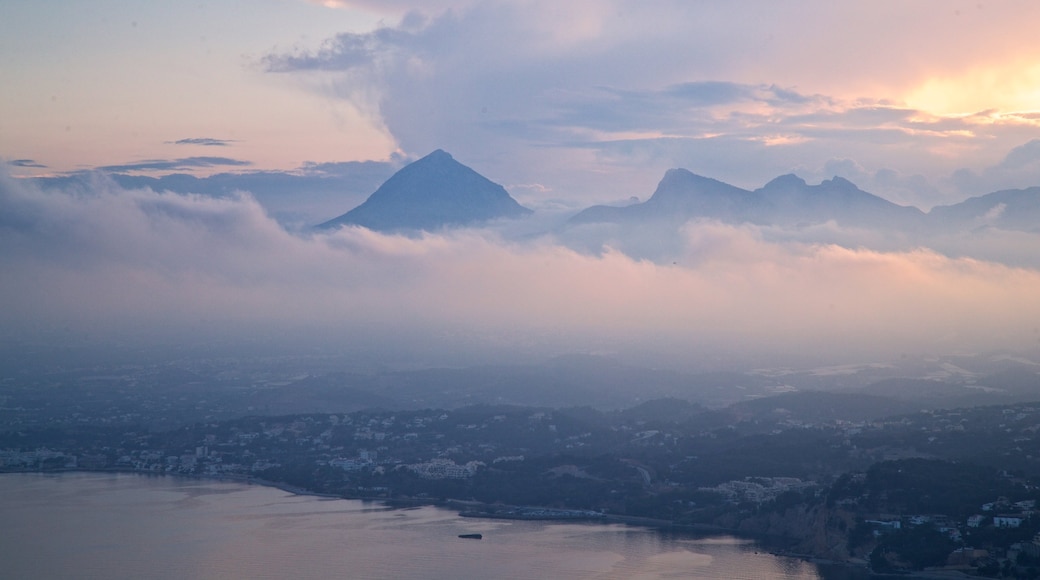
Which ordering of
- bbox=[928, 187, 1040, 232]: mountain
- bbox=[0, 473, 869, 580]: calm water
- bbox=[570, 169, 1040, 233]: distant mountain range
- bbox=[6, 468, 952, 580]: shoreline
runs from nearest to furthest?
bbox=[0, 473, 869, 580]: calm water → bbox=[6, 468, 952, 580]: shoreline → bbox=[928, 187, 1040, 232]: mountain → bbox=[570, 169, 1040, 233]: distant mountain range

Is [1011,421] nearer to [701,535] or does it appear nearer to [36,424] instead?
[701,535]

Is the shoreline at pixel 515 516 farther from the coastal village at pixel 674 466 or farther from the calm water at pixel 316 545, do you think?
the calm water at pixel 316 545

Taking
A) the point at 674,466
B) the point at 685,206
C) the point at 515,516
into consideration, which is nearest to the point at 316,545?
the point at 515,516

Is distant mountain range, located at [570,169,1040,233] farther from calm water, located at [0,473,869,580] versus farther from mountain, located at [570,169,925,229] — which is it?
calm water, located at [0,473,869,580]

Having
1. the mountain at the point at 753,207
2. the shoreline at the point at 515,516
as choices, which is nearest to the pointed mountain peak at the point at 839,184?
the mountain at the point at 753,207

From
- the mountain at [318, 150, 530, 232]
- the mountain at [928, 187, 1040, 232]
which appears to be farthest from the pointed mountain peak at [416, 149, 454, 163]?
the mountain at [928, 187, 1040, 232]

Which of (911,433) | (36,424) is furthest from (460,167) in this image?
(911,433)

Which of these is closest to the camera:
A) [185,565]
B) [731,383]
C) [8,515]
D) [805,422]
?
[185,565]
